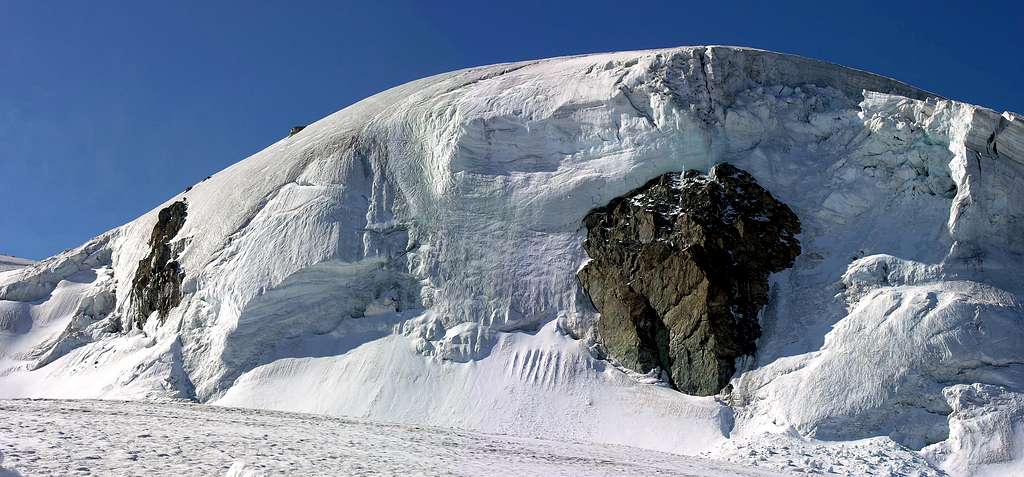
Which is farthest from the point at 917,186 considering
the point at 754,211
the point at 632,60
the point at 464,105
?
the point at 464,105

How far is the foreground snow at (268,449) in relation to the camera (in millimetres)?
12273

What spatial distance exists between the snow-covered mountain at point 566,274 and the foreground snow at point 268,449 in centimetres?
333

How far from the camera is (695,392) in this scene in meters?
21.1

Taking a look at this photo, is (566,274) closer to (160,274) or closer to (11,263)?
(160,274)

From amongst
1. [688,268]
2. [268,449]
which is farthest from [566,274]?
[268,449]

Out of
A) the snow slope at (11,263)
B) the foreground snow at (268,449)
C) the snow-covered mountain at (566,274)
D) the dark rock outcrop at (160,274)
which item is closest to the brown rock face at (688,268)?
the snow-covered mountain at (566,274)

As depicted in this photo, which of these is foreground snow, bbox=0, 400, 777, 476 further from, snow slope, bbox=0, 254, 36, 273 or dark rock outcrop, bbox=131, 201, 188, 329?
snow slope, bbox=0, 254, 36, 273

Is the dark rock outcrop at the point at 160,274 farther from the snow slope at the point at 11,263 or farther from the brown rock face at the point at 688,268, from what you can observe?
the snow slope at the point at 11,263

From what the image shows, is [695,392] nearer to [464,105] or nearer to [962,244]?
[962,244]

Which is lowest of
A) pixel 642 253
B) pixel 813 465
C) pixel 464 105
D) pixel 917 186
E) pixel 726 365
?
pixel 813 465

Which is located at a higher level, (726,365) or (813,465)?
(726,365)

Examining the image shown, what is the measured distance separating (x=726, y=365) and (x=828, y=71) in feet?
29.1

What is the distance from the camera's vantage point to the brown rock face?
21516 millimetres

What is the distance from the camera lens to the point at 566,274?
23.9m
